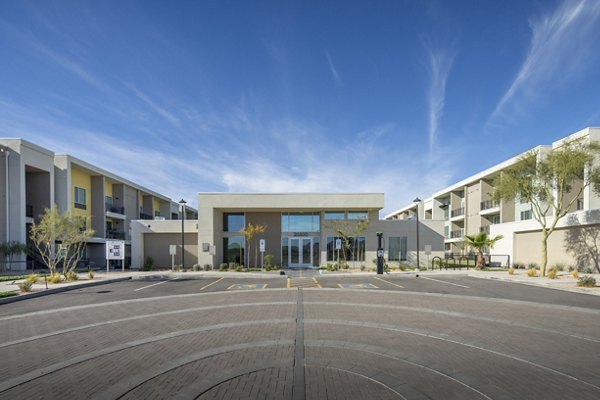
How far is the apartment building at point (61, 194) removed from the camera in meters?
28.1

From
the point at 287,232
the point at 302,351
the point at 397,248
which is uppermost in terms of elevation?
the point at 287,232

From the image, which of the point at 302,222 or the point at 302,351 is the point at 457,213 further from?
the point at 302,351

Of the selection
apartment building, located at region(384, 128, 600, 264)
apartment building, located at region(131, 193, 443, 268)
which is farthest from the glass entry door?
apartment building, located at region(384, 128, 600, 264)

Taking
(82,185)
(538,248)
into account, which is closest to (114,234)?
(82,185)

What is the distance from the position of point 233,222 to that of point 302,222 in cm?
639

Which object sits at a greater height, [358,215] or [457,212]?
[358,215]

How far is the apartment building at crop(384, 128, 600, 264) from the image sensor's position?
82.8 ft

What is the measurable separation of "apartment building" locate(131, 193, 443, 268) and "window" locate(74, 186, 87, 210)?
11.1 metres

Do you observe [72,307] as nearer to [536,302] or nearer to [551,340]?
[551,340]

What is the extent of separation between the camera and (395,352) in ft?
21.3

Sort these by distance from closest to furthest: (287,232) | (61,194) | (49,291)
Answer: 1. (49,291)
2. (287,232)
3. (61,194)

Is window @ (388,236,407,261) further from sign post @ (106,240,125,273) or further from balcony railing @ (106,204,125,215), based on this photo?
balcony railing @ (106,204,125,215)

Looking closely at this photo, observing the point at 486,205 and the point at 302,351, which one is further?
the point at 486,205

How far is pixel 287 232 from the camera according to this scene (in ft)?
98.0
